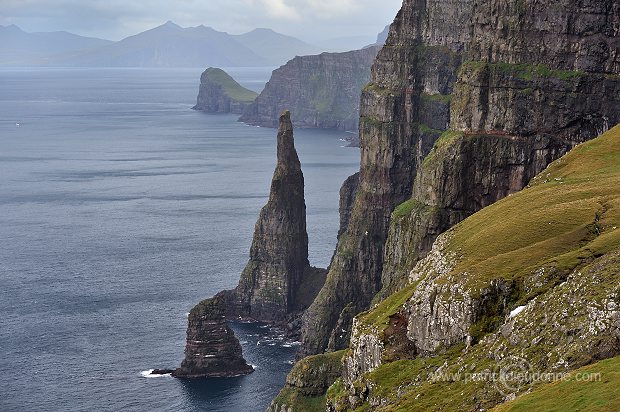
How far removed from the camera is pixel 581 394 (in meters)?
50.4

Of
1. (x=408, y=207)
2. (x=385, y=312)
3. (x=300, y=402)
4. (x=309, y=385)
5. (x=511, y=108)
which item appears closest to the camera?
(x=385, y=312)

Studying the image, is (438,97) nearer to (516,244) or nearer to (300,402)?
(300,402)

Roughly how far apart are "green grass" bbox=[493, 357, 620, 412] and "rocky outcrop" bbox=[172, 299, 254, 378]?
10713 cm

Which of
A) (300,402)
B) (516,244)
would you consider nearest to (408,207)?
(300,402)

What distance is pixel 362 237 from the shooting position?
179 metres

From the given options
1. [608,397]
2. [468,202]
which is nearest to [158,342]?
[468,202]

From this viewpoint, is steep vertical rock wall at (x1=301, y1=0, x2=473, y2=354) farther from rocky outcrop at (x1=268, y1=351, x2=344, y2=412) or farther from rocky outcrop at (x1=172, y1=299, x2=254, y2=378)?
rocky outcrop at (x1=268, y1=351, x2=344, y2=412)

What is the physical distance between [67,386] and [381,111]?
6882 centimetres

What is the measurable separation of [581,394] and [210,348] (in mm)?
113899

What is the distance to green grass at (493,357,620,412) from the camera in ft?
160

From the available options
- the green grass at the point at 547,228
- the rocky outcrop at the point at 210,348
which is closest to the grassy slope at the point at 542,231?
the green grass at the point at 547,228

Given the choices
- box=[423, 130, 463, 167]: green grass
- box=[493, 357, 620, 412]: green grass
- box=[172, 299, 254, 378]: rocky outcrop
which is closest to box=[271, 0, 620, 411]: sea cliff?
box=[423, 130, 463, 167]: green grass

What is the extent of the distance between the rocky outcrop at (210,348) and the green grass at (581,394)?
107 meters

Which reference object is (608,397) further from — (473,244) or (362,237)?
(362,237)
